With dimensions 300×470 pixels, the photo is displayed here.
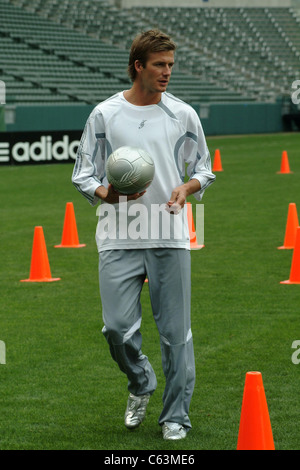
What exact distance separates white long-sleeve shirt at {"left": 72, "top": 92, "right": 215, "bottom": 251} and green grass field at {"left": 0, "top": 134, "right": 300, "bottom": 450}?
1.06 meters

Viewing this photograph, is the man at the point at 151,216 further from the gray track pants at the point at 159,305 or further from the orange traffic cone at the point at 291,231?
the orange traffic cone at the point at 291,231

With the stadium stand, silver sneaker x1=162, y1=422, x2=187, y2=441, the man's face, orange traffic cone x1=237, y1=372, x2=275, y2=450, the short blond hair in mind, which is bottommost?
silver sneaker x1=162, y1=422, x2=187, y2=441

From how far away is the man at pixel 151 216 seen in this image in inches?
192

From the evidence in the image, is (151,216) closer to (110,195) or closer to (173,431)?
(110,195)

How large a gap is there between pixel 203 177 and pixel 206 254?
6430 mm

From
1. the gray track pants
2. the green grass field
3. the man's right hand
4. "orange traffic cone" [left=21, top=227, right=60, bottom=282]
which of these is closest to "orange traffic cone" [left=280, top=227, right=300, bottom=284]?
the green grass field

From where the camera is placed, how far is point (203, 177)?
16.4 ft

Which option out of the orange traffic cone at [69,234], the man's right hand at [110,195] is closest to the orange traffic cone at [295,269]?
the orange traffic cone at [69,234]

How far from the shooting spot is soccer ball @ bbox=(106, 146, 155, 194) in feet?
15.2

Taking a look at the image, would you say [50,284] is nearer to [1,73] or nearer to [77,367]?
[77,367]

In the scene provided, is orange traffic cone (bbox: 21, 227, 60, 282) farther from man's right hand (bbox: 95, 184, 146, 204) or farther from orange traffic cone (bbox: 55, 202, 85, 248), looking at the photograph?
man's right hand (bbox: 95, 184, 146, 204)

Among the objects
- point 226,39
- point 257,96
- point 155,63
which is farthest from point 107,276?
point 226,39

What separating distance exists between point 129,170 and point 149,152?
30 centimetres

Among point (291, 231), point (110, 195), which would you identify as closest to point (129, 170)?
point (110, 195)
